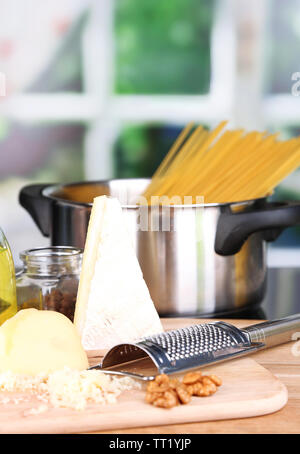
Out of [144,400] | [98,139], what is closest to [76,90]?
[98,139]

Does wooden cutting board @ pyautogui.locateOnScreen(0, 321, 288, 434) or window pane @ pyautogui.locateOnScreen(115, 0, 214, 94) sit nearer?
wooden cutting board @ pyautogui.locateOnScreen(0, 321, 288, 434)

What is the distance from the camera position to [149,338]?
867mm

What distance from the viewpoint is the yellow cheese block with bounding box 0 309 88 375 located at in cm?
82

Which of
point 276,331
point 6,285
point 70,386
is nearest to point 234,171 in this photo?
point 276,331

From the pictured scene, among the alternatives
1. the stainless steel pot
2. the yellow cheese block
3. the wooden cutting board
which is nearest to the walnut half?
the wooden cutting board

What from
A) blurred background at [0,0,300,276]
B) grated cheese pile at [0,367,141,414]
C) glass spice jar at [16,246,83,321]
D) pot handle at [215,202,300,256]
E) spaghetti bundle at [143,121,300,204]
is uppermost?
blurred background at [0,0,300,276]

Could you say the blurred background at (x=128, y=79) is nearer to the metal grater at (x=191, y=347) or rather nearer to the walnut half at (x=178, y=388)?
the metal grater at (x=191, y=347)

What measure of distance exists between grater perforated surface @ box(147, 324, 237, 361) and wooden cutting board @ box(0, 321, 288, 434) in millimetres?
75

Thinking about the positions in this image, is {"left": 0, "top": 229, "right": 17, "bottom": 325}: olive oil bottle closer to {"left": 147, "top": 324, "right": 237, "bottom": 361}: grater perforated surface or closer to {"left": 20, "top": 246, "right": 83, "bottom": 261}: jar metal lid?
{"left": 20, "top": 246, "right": 83, "bottom": 261}: jar metal lid

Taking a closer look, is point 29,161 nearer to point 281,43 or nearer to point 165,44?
point 165,44

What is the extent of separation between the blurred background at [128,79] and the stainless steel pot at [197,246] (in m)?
0.86

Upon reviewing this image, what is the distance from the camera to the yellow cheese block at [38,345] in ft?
2.68

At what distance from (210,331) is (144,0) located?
126 cm
